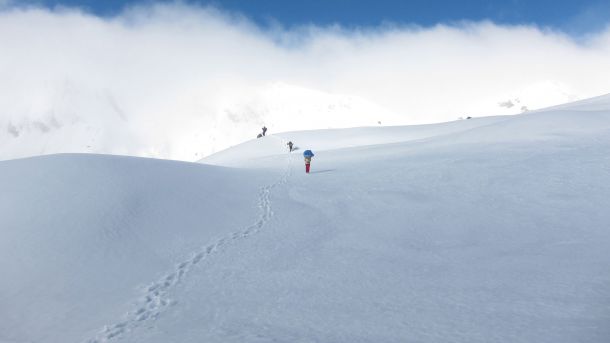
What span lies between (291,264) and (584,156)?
43.8 ft

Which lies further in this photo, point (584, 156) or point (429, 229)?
point (584, 156)

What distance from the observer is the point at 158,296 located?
737 cm

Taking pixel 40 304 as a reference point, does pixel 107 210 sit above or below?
above

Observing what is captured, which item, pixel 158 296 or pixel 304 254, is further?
pixel 304 254

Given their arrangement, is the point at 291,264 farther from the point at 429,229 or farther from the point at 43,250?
the point at 43,250

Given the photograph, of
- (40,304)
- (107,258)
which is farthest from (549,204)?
(40,304)

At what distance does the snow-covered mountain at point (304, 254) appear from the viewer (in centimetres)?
632

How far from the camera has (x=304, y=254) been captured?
30.5ft

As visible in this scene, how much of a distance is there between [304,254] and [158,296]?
2.92 meters

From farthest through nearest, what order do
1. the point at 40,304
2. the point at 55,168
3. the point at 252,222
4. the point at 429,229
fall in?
the point at 55,168
the point at 252,222
the point at 429,229
the point at 40,304

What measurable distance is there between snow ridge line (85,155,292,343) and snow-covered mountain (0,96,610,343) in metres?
0.04

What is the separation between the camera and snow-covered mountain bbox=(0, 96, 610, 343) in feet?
20.7

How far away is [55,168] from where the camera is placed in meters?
13.5

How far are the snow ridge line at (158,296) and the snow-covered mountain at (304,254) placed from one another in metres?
0.04
